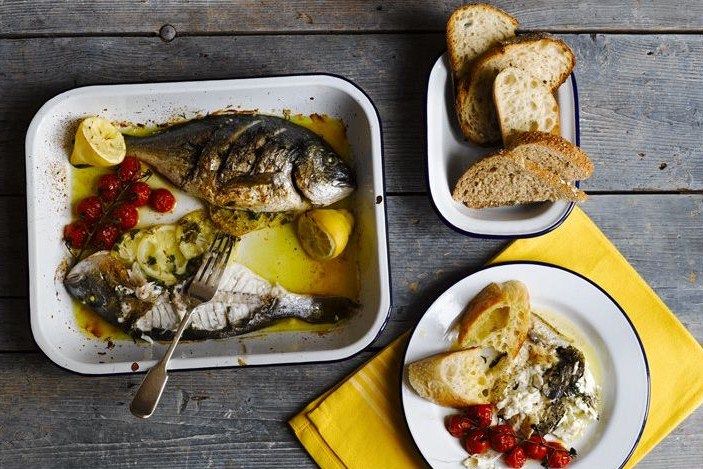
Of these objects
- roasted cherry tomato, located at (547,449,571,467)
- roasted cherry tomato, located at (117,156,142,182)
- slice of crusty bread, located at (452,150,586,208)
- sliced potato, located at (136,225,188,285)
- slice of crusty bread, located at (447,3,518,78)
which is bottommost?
roasted cherry tomato, located at (547,449,571,467)

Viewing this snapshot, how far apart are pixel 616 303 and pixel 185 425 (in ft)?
4.00

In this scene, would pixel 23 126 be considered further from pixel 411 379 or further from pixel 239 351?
pixel 411 379

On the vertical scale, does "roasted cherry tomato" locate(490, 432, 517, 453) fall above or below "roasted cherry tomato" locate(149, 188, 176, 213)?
below

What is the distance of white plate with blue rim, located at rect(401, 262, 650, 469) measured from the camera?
66.2 inches

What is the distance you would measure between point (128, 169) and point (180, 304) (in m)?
0.39

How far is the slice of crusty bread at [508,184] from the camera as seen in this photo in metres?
1.60

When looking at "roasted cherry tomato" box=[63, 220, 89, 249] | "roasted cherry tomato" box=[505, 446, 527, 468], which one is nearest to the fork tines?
"roasted cherry tomato" box=[63, 220, 89, 249]

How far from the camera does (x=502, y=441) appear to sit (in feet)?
5.45

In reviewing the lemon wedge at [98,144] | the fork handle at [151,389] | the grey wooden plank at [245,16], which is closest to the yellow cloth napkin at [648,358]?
the fork handle at [151,389]

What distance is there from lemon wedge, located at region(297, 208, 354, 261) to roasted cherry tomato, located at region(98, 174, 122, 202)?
50 centimetres

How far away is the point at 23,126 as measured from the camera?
5.78ft

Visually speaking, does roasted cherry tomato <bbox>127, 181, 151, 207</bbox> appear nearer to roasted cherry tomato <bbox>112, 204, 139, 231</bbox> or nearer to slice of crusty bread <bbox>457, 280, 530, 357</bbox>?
roasted cherry tomato <bbox>112, 204, 139, 231</bbox>

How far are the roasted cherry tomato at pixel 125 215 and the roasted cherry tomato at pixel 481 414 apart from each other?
Result: 3.40 feet

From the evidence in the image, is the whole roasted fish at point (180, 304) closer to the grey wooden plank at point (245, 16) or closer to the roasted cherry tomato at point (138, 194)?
the roasted cherry tomato at point (138, 194)
